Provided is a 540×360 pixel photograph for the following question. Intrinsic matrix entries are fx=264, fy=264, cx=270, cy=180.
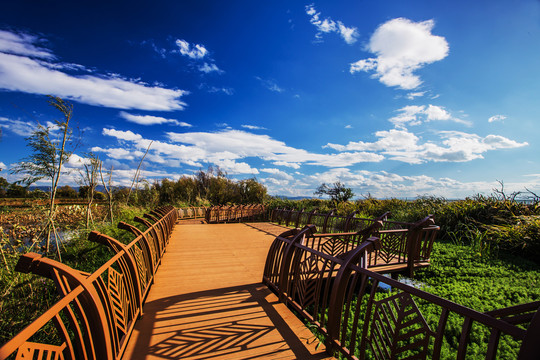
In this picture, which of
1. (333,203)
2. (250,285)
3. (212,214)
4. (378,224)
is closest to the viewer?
(378,224)

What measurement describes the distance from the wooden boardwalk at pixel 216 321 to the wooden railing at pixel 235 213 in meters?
9.35

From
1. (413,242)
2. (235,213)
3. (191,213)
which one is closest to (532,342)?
(413,242)

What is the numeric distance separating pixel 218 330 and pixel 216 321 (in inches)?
8.4

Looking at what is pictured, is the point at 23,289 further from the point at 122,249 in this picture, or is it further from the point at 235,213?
the point at 235,213

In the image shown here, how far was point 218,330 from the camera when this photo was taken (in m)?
2.90

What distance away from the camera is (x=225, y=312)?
334cm

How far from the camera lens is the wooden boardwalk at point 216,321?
2.55 m

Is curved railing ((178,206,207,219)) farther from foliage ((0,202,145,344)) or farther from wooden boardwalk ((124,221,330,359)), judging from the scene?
wooden boardwalk ((124,221,330,359))

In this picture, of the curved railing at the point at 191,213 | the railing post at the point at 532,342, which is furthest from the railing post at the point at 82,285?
the curved railing at the point at 191,213

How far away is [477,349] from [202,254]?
5489 mm

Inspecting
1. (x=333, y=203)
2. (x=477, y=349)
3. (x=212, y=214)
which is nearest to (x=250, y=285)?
(x=477, y=349)

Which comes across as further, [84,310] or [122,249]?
[122,249]

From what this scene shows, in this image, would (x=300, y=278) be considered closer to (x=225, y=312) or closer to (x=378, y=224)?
(x=225, y=312)

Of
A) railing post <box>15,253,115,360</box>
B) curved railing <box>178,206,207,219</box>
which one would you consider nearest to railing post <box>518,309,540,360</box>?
railing post <box>15,253,115,360</box>
